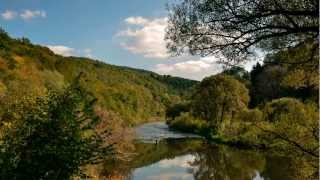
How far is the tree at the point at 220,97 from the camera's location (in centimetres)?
6262

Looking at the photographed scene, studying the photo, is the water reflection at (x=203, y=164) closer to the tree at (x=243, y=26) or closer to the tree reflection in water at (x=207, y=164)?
the tree reflection in water at (x=207, y=164)

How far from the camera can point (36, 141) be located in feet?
39.0

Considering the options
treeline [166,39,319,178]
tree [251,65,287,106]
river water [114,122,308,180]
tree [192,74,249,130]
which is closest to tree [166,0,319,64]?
treeline [166,39,319,178]

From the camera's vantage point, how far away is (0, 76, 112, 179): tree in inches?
458

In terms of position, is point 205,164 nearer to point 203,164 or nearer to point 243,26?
point 203,164

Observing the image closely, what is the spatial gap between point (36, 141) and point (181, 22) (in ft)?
15.1

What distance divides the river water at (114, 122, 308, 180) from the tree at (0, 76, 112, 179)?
1930 cm

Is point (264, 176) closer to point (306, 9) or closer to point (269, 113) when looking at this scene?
point (269, 113)

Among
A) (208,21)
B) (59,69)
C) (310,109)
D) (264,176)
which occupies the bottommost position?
(264,176)

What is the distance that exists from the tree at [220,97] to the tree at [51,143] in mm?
49287

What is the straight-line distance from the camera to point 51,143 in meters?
11.8

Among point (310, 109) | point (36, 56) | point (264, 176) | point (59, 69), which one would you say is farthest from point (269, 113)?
point (59, 69)

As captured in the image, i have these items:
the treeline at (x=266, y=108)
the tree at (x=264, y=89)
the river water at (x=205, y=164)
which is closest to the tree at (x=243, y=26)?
the treeline at (x=266, y=108)

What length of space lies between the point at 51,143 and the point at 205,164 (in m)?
30.7
